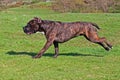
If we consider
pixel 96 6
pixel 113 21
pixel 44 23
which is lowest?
pixel 96 6

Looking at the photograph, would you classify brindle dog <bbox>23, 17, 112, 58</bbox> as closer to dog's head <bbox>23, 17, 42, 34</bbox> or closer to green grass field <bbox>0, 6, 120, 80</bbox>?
dog's head <bbox>23, 17, 42, 34</bbox>

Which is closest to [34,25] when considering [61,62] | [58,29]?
[58,29]

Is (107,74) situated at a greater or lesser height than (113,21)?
greater

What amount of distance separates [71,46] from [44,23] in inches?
157

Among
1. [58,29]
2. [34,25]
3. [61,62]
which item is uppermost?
[34,25]

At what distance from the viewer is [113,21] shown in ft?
88.5

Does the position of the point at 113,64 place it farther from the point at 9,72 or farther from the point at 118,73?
the point at 9,72

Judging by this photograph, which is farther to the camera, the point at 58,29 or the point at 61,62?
the point at 58,29

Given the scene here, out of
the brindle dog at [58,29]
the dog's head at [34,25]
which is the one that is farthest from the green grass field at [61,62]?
the dog's head at [34,25]

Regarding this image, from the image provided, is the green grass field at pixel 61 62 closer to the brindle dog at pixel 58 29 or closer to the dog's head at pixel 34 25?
the brindle dog at pixel 58 29

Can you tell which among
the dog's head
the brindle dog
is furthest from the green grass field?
the dog's head

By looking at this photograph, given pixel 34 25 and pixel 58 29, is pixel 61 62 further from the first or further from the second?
pixel 34 25

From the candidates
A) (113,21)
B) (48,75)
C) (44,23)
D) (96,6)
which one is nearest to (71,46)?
(44,23)

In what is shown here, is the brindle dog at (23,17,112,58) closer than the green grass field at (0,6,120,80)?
No
